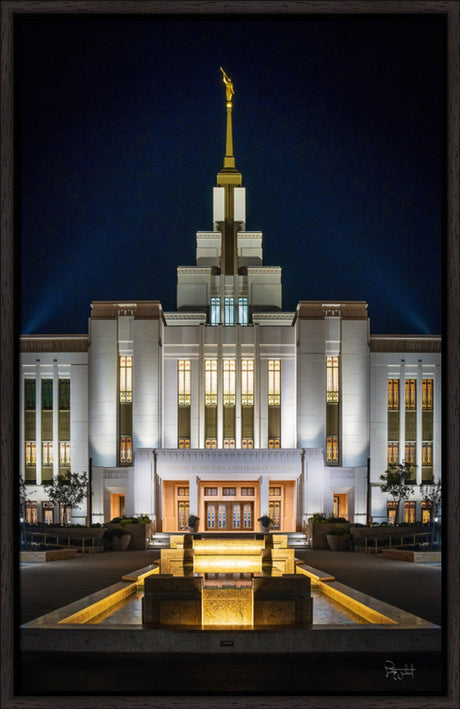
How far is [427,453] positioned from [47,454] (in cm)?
2063

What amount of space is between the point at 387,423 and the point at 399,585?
22.3 meters

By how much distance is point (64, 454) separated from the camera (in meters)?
39.7

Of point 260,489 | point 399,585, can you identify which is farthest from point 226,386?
point 399,585

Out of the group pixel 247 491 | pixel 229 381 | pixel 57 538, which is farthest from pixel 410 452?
pixel 57 538

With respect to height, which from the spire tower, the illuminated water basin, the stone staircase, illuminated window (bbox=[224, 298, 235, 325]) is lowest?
the stone staircase

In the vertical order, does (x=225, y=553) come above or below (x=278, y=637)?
below

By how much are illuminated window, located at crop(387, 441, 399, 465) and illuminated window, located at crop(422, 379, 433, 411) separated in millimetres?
2534

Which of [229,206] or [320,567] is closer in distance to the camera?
[320,567]

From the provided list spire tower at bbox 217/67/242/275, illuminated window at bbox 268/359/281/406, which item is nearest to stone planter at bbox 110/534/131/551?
illuminated window at bbox 268/359/281/406

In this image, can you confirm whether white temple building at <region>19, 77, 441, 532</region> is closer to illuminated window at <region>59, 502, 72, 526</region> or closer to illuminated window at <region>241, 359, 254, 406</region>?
illuminated window at <region>241, 359, 254, 406</region>

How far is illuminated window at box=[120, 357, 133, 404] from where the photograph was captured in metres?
39.4

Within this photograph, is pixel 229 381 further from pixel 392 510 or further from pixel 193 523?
pixel 392 510

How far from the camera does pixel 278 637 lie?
9.27 m
